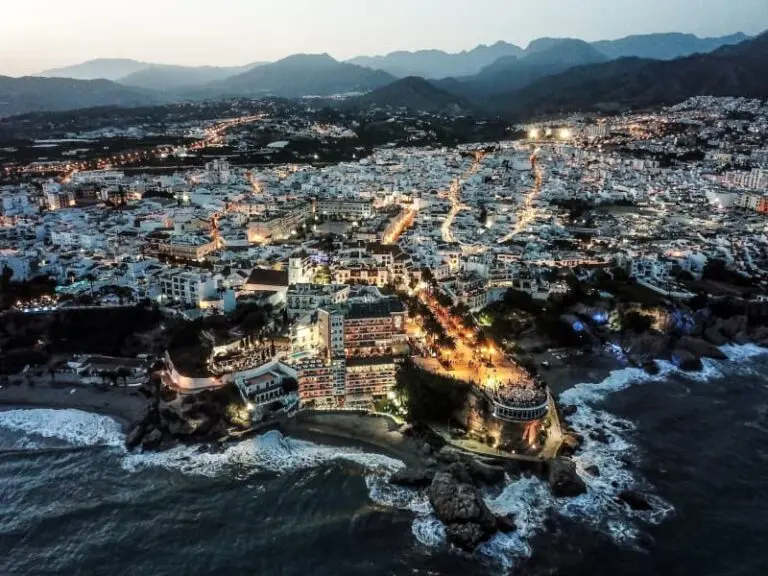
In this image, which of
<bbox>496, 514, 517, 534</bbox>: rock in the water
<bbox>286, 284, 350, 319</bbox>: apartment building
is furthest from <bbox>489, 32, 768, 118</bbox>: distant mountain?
<bbox>496, 514, 517, 534</bbox>: rock in the water

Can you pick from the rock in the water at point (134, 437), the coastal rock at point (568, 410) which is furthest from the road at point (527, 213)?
the rock in the water at point (134, 437)

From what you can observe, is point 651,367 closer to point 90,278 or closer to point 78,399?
point 78,399

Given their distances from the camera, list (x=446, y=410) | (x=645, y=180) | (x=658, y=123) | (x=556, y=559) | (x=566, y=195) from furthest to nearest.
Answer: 1. (x=658, y=123)
2. (x=645, y=180)
3. (x=566, y=195)
4. (x=446, y=410)
5. (x=556, y=559)

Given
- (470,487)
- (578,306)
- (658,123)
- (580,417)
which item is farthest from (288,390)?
(658,123)

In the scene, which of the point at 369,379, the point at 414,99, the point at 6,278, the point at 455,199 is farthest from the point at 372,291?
the point at 414,99

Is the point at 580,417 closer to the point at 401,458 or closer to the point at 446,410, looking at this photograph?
the point at 446,410

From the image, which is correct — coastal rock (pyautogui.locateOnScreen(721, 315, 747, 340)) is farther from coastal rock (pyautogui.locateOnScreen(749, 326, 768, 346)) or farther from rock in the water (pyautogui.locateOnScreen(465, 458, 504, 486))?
rock in the water (pyautogui.locateOnScreen(465, 458, 504, 486))

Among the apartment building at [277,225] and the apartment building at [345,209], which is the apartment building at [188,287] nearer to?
the apartment building at [277,225]
